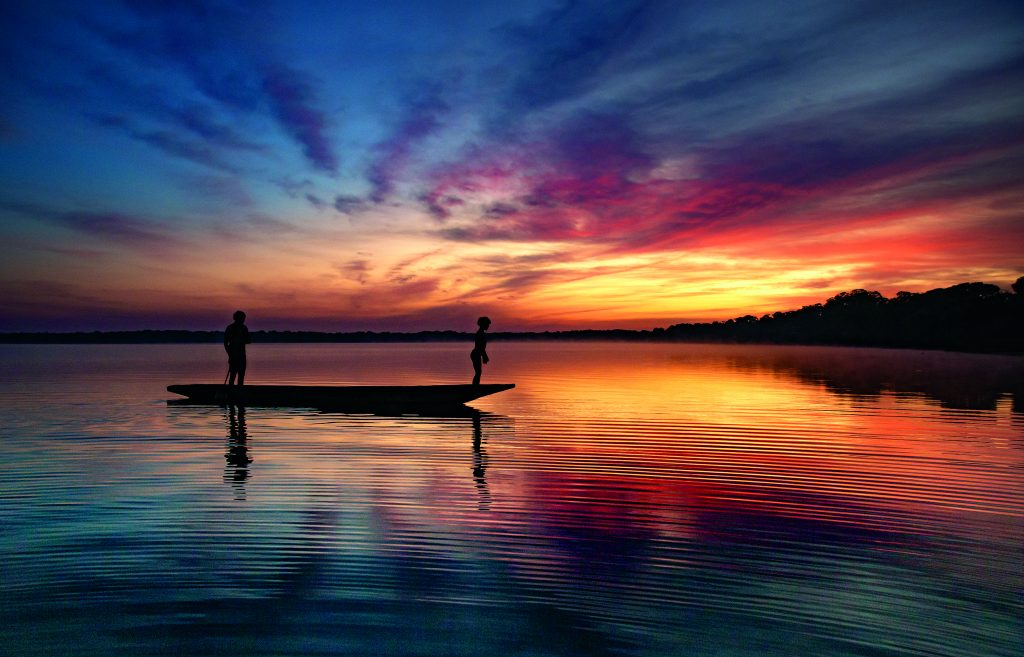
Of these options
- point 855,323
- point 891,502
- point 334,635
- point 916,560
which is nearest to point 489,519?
point 334,635

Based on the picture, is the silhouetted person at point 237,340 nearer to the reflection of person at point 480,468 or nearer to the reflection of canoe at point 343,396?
the reflection of canoe at point 343,396

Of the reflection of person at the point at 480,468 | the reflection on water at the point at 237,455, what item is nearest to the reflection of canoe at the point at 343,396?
the reflection on water at the point at 237,455

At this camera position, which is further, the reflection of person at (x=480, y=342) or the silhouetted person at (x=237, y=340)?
the silhouetted person at (x=237, y=340)

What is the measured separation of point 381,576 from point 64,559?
153 inches

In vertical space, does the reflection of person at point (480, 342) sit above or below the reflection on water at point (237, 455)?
above

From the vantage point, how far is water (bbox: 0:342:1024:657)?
18.6 feet

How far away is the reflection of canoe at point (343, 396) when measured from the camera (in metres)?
23.9

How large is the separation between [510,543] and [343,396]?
58.6 feet

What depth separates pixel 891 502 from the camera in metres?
10.5

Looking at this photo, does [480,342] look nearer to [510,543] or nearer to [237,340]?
[237,340]

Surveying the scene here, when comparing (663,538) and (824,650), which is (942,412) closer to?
(663,538)

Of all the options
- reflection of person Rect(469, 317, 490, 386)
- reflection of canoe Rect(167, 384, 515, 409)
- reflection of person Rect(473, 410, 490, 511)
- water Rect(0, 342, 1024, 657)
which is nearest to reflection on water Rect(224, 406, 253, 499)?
water Rect(0, 342, 1024, 657)

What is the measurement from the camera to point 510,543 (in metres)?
8.14

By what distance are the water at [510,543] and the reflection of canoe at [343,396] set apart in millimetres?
6004
